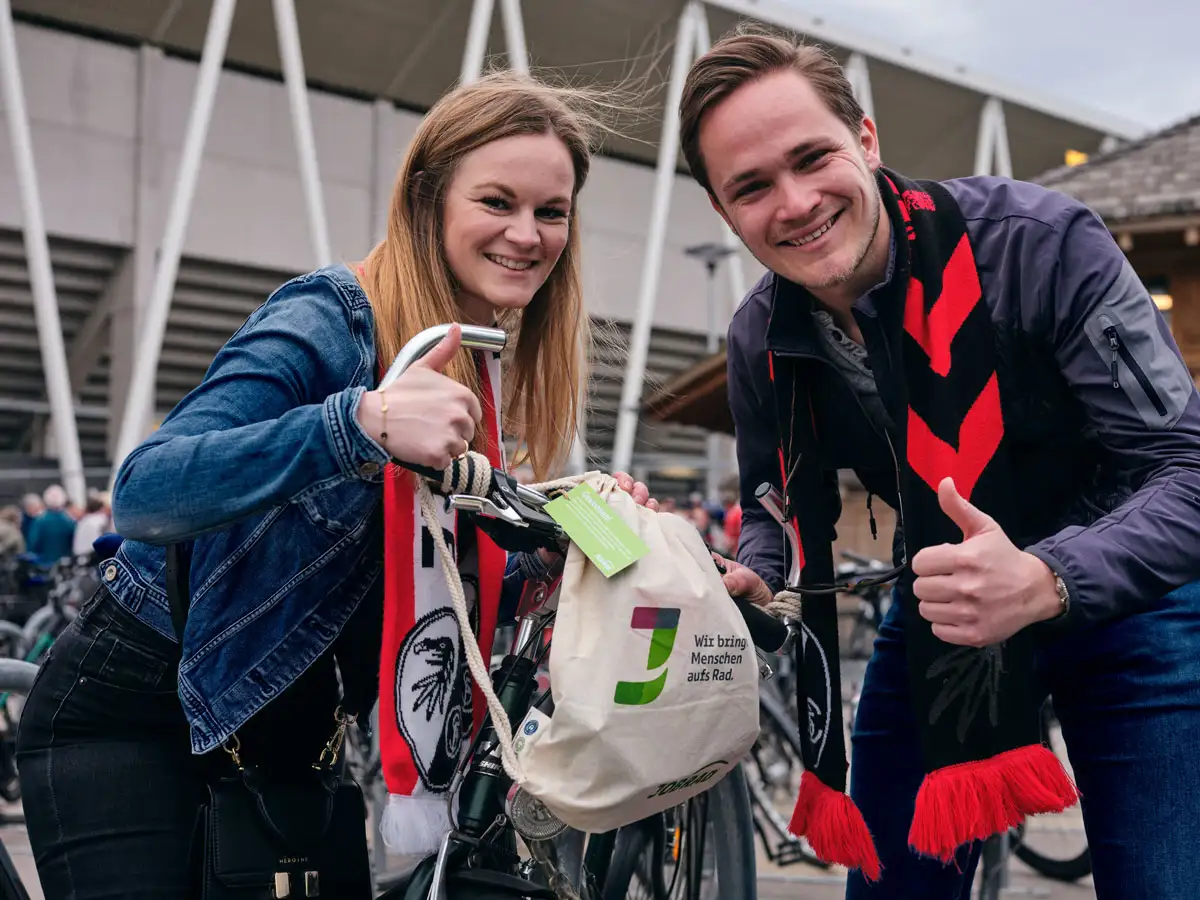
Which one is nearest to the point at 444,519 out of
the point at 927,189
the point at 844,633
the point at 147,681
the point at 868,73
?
the point at 147,681

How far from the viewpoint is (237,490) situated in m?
1.61

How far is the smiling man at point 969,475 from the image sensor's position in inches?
67.9

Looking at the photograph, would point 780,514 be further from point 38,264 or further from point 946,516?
point 38,264

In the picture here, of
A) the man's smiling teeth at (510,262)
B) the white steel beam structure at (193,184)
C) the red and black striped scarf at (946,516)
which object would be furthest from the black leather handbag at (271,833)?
the white steel beam structure at (193,184)

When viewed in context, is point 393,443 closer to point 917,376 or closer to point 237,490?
point 237,490

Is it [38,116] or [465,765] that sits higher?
[38,116]

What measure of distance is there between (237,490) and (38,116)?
84.4 feet

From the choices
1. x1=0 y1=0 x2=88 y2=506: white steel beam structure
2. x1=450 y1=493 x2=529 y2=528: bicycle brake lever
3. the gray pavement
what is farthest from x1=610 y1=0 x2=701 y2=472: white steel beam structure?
x1=450 y1=493 x2=529 y2=528: bicycle brake lever

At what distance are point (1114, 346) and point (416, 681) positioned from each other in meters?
1.18

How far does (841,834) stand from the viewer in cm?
225

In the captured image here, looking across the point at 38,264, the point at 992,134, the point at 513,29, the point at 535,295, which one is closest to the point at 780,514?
the point at 535,295

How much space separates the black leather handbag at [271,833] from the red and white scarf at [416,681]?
0.78 ft

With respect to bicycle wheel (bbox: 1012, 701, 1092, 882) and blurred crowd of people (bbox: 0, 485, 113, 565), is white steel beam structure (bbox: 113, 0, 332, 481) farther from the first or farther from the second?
bicycle wheel (bbox: 1012, 701, 1092, 882)

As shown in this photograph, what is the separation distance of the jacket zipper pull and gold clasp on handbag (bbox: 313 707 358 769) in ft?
4.48
